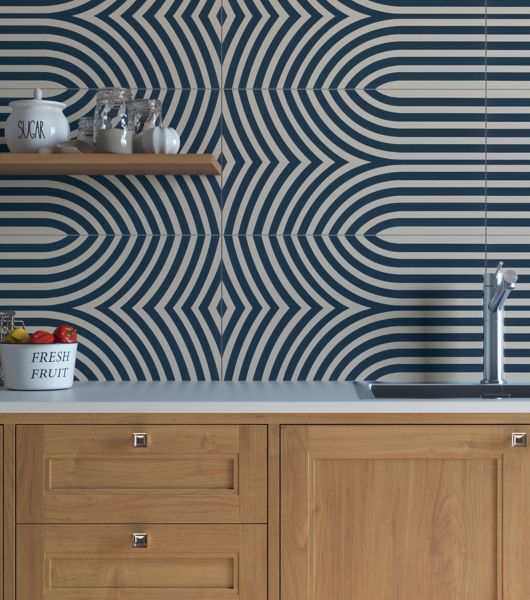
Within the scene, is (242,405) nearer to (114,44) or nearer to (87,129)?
(87,129)

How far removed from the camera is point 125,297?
264 cm

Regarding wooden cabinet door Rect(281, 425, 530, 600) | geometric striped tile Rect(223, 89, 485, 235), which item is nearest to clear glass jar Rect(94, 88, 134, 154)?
geometric striped tile Rect(223, 89, 485, 235)

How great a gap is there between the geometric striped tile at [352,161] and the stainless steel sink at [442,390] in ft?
1.59

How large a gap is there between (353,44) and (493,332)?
1.00 metres

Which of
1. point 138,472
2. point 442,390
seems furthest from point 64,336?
point 442,390

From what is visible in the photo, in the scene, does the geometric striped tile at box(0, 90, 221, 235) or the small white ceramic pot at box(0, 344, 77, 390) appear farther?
the geometric striped tile at box(0, 90, 221, 235)

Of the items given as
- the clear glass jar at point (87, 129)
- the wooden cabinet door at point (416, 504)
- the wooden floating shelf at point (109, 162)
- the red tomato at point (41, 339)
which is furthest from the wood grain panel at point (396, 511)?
the clear glass jar at point (87, 129)

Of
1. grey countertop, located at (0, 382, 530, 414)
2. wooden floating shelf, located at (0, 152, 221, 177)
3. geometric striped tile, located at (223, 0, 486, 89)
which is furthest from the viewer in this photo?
geometric striped tile, located at (223, 0, 486, 89)

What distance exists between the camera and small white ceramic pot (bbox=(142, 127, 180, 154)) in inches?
95.6

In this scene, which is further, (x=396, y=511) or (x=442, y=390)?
(x=442, y=390)

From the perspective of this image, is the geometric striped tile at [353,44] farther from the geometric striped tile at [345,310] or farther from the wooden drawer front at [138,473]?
the wooden drawer front at [138,473]

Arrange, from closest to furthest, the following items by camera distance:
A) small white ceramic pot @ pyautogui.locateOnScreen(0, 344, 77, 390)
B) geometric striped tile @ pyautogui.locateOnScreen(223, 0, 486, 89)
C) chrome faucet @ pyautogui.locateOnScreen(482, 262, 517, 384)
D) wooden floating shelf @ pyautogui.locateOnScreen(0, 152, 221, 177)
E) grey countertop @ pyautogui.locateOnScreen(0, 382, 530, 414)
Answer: grey countertop @ pyautogui.locateOnScreen(0, 382, 530, 414) < small white ceramic pot @ pyautogui.locateOnScreen(0, 344, 77, 390) < wooden floating shelf @ pyautogui.locateOnScreen(0, 152, 221, 177) < chrome faucet @ pyautogui.locateOnScreen(482, 262, 517, 384) < geometric striped tile @ pyautogui.locateOnScreen(223, 0, 486, 89)

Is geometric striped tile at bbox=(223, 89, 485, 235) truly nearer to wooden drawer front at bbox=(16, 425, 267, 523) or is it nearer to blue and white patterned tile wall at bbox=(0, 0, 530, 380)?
blue and white patterned tile wall at bbox=(0, 0, 530, 380)

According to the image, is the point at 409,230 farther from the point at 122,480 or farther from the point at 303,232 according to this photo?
the point at 122,480
